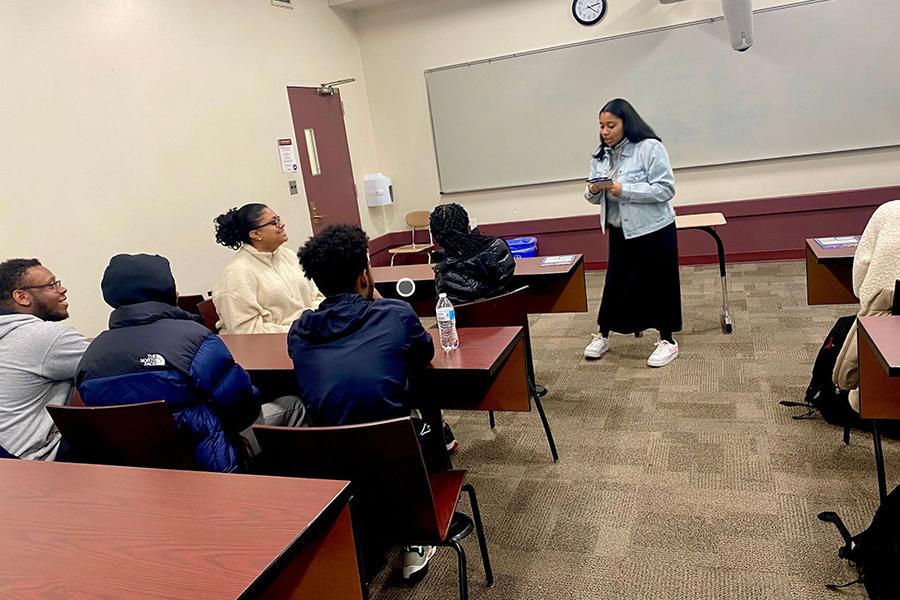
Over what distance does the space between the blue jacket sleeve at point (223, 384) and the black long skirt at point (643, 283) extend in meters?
2.24

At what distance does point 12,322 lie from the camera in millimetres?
1910

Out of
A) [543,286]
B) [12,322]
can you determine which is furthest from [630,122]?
[12,322]

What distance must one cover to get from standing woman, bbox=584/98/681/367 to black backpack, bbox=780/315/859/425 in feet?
2.85

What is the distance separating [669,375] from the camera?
3332 mm

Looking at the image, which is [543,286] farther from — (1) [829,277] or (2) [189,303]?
(2) [189,303]

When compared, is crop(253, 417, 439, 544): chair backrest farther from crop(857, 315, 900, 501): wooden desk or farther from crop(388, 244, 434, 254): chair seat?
crop(388, 244, 434, 254): chair seat

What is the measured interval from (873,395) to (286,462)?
1.64 meters

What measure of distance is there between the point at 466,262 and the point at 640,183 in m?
1.19

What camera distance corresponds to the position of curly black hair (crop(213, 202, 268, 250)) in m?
2.79

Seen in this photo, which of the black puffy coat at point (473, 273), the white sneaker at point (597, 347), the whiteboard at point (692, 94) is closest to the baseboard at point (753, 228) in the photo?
the whiteboard at point (692, 94)

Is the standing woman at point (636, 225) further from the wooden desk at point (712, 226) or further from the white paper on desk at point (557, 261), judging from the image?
the wooden desk at point (712, 226)

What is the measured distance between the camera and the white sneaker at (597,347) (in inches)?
144

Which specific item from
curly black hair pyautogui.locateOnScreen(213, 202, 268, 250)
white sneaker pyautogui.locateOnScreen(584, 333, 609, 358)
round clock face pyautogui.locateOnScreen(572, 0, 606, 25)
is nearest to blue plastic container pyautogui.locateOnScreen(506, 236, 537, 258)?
round clock face pyautogui.locateOnScreen(572, 0, 606, 25)

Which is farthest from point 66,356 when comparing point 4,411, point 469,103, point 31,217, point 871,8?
point 871,8
